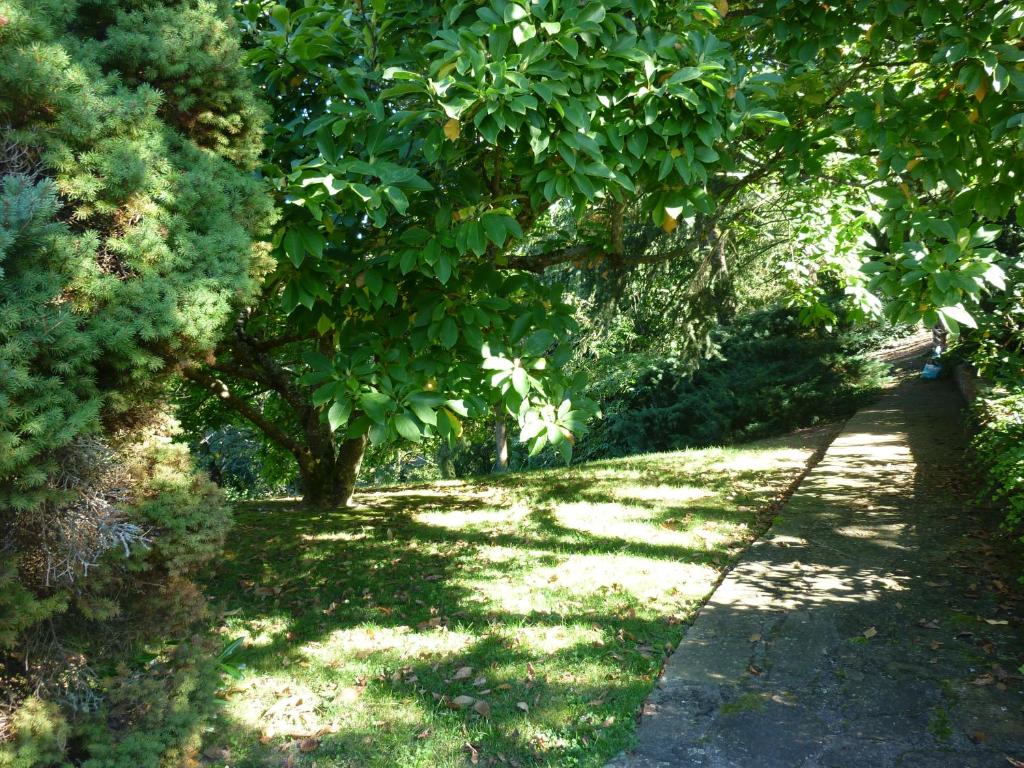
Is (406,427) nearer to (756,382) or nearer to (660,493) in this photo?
(660,493)

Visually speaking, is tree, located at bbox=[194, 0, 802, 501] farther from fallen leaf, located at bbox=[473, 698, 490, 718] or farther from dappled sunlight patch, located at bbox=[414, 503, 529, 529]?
dappled sunlight patch, located at bbox=[414, 503, 529, 529]

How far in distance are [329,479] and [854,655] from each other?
670 centimetres

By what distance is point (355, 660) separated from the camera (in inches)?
178

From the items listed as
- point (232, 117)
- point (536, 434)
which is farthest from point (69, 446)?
point (536, 434)

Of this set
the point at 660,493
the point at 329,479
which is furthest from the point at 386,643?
the point at 660,493

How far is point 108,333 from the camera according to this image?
2.45m

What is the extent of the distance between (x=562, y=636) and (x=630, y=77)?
3.41m

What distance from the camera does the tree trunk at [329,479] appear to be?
362 inches

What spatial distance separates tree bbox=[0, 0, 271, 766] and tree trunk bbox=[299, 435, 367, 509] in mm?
6066

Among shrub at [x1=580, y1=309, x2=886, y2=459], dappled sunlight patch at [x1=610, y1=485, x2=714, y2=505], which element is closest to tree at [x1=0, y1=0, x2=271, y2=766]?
dappled sunlight patch at [x1=610, y1=485, x2=714, y2=505]

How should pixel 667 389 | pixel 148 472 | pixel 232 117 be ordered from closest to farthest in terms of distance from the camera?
1. pixel 148 472
2. pixel 232 117
3. pixel 667 389

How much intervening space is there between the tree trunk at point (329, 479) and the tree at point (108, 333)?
19.9 ft

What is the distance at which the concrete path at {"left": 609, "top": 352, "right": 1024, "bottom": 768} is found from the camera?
342 centimetres

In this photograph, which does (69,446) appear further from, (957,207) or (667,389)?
(667,389)
